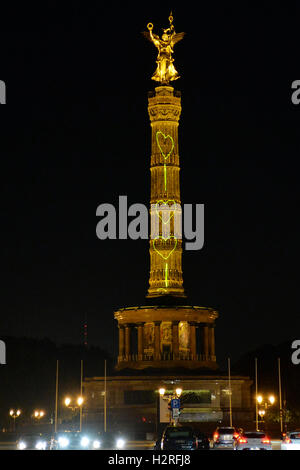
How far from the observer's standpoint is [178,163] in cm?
9350

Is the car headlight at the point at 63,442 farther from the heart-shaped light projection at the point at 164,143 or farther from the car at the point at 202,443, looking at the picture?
the heart-shaped light projection at the point at 164,143

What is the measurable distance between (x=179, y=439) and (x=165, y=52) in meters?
56.5

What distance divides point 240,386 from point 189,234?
15.4m

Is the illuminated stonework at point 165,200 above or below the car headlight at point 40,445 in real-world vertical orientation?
above

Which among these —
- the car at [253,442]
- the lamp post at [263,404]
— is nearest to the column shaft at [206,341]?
the lamp post at [263,404]

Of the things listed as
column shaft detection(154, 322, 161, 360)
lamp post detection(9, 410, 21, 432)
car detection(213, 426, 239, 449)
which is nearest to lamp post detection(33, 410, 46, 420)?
lamp post detection(9, 410, 21, 432)

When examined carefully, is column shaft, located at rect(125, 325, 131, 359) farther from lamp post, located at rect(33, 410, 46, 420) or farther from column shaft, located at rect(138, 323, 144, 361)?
lamp post, located at rect(33, 410, 46, 420)

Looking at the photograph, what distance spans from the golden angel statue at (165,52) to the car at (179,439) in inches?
2170

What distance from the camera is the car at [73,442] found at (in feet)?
161

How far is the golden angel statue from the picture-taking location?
95.0 meters

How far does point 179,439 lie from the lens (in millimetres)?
45312

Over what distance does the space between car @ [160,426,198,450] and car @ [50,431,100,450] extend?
16.9 feet

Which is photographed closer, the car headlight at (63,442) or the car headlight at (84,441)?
the car headlight at (63,442)

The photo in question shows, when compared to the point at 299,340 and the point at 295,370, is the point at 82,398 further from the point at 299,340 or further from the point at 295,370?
the point at 299,340
